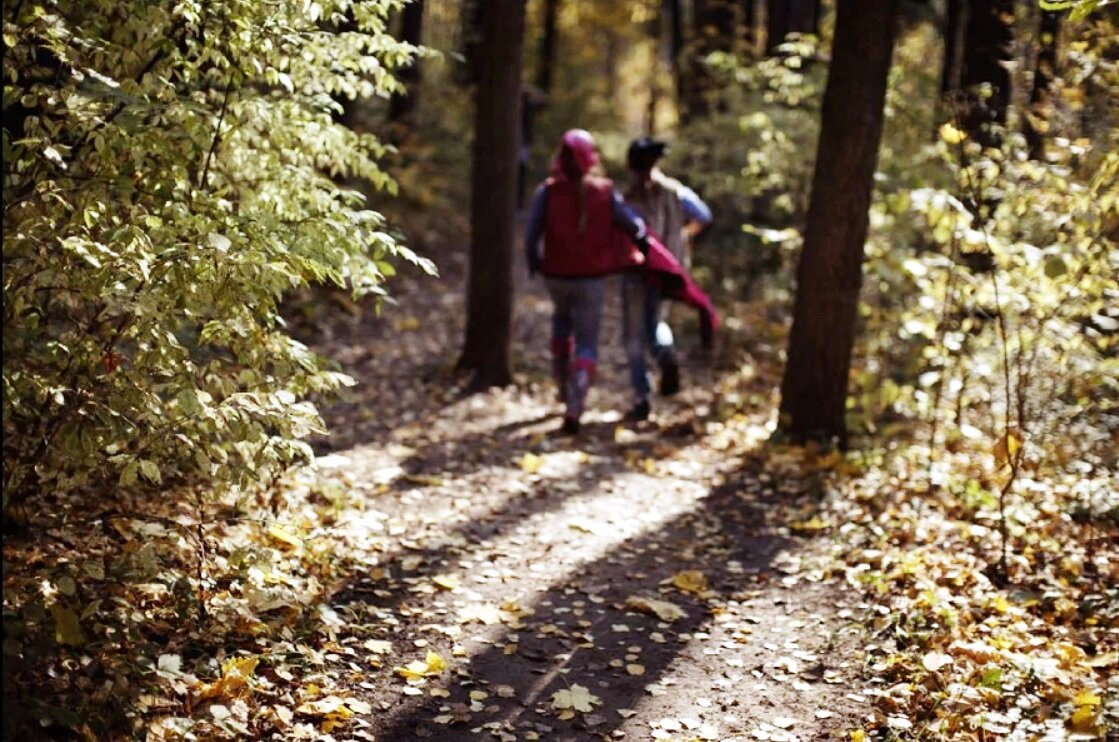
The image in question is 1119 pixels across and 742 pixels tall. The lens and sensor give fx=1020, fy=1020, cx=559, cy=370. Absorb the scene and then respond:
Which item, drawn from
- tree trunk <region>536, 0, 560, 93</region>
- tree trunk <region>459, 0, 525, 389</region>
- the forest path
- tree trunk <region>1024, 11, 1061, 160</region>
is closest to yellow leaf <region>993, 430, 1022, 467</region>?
the forest path

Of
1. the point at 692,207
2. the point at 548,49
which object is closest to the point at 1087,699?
the point at 692,207

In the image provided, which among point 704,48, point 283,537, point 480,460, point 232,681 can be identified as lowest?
point 232,681

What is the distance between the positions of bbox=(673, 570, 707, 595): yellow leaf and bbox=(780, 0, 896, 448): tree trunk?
2764mm

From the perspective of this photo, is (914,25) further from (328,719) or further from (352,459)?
(328,719)

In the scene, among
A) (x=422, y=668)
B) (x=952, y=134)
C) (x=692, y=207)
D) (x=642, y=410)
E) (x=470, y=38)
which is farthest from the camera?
(x=470, y=38)

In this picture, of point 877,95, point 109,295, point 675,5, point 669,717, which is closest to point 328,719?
point 669,717

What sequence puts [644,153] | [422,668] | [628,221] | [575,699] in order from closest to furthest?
1. [575,699]
2. [422,668]
3. [628,221]
4. [644,153]

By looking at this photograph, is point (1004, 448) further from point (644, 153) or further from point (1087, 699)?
point (644, 153)

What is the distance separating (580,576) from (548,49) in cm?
2234

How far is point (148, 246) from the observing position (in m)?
3.81

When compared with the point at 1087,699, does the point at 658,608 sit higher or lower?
lower

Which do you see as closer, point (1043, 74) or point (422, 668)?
point (422, 668)

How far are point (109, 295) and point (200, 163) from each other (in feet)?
3.35

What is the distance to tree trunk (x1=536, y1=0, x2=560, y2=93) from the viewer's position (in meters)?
26.0
